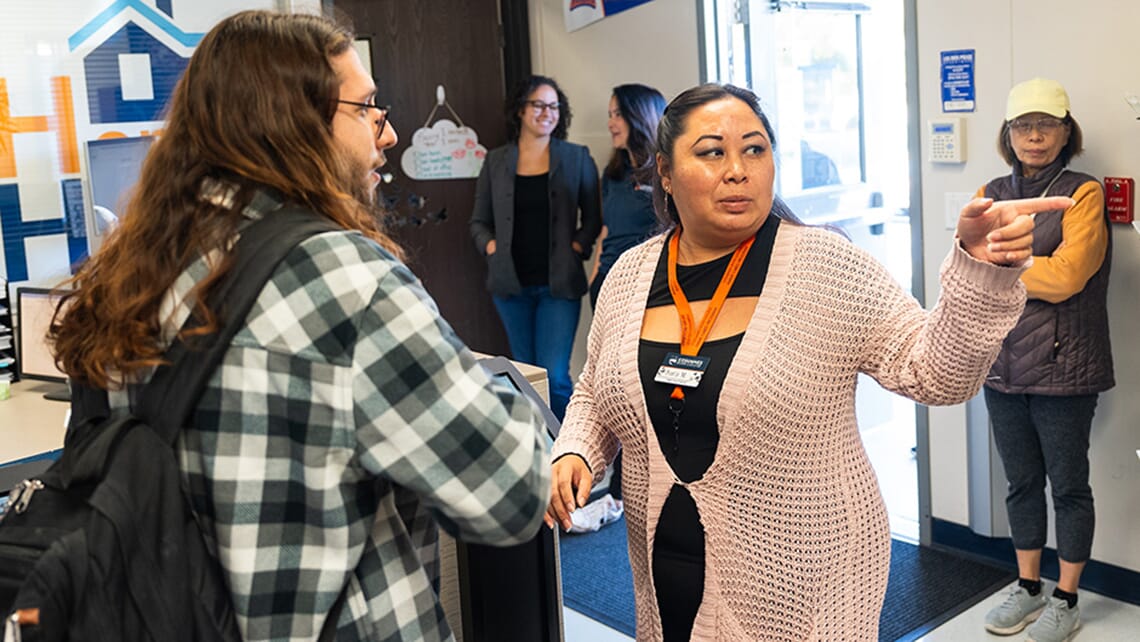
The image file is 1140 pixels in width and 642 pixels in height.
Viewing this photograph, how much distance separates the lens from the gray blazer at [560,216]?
176 inches

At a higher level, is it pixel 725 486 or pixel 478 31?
pixel 478 31

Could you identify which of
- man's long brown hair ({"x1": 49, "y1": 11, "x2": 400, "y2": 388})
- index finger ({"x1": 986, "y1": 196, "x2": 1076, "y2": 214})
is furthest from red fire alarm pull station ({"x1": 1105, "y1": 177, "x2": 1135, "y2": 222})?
man's long brown hair ({"x1": 49, "y1": 11, "x2": 400, "y2": 388})

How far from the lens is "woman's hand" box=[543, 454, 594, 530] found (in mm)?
1633

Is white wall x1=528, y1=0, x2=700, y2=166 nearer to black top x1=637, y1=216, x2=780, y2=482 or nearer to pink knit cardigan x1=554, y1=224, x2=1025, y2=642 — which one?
black top x1=637, y1=216, x2=780, y2=482

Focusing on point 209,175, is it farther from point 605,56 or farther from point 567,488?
point 605,56

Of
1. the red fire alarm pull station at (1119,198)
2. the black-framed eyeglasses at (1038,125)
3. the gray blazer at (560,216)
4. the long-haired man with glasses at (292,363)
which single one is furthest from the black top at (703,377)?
the gray blazer at (560,216)

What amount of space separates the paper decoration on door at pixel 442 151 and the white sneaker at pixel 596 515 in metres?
1.78

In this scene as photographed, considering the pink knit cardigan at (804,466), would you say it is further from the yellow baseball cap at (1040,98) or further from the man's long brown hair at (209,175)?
the yellow baseball cap at (1040,98)

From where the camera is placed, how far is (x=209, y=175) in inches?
43.8

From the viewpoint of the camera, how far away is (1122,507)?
125 inches

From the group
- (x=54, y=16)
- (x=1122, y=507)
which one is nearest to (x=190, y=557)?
(x=1122, y=507)

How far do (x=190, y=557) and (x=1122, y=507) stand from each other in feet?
9.56

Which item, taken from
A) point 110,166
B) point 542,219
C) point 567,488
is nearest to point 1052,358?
point 567,488

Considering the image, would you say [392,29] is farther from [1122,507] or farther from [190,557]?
[190,557]
